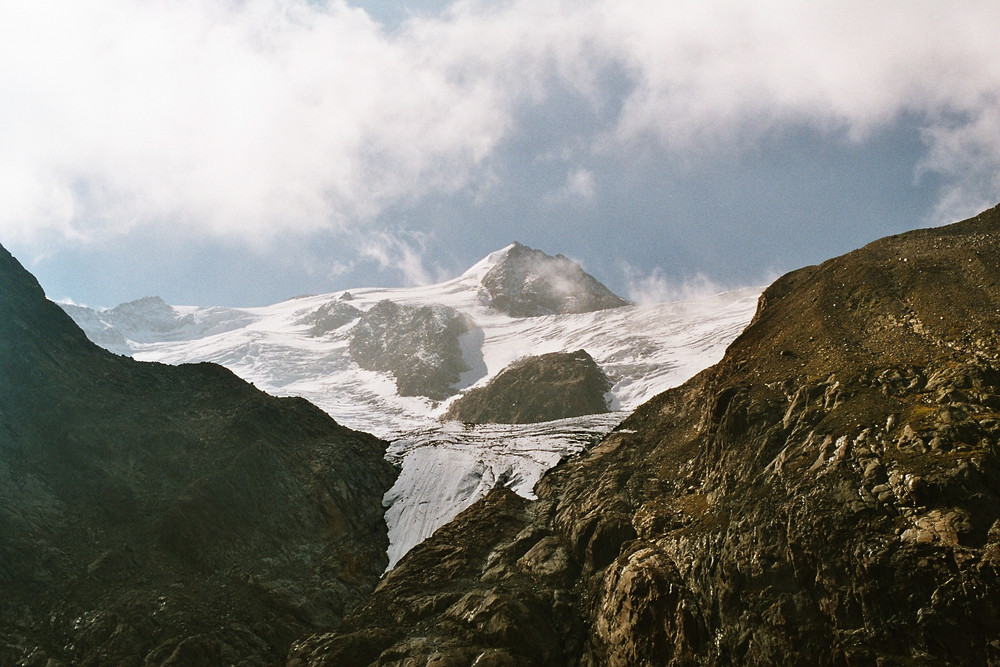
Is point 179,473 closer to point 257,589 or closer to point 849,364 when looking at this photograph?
point 257,589

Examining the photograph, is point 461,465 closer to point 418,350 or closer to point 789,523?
point 789,523

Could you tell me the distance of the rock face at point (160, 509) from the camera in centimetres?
2858

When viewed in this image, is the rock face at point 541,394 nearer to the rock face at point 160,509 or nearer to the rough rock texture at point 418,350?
the rough rock texture at point 418,350

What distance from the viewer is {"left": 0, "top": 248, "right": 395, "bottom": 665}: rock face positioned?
28.6 metres

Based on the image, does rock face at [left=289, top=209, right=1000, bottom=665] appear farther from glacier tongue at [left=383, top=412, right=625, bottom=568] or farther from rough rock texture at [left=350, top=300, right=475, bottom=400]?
rough rock texture at [left=350, top=300, right=475, bottom=400]

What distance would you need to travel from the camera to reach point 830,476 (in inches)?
923

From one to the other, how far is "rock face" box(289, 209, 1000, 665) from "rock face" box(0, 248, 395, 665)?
502 centimetres

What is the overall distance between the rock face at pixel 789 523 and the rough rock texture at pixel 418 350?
110m

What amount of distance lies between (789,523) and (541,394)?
9018 cm

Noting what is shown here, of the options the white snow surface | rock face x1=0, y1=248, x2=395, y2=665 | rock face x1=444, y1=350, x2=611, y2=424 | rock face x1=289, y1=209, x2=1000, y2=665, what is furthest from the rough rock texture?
rock face x1=289, y1=209, x2=1000, y2=665

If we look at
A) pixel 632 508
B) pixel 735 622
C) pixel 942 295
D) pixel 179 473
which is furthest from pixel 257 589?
pixel 942 295

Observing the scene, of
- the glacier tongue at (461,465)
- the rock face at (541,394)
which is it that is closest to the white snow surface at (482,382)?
the glacier tongue at (461,465)

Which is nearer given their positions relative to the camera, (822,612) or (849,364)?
Answer: (822,612)

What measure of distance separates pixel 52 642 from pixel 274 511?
1437 cm
